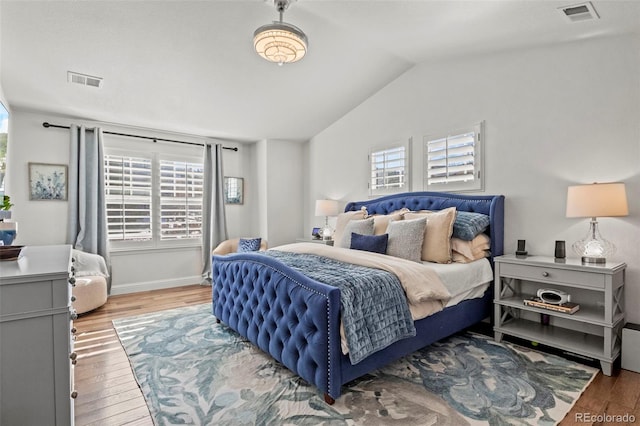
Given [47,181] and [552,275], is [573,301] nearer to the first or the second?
[552,275]

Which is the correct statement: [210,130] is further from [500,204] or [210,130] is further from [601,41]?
[601,41]

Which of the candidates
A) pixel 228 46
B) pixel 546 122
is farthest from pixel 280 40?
pixel 546 122

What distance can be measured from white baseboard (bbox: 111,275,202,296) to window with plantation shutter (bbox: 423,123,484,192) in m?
3.86

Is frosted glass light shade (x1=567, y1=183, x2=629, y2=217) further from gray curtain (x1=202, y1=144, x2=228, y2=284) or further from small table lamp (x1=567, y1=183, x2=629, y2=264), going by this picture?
gray curtain (x1=202, y1=144, x2=228, y2=284)

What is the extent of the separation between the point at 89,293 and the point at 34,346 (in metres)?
3.01

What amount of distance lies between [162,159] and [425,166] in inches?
152

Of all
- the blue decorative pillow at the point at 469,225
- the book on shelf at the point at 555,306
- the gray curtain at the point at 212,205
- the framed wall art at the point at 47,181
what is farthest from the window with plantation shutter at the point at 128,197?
the book on shelf at the point at 555,306

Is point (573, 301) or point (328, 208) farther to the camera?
point (328, 208)

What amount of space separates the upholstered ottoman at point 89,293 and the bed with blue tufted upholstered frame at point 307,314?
159 centimetres

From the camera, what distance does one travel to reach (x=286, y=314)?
231cm

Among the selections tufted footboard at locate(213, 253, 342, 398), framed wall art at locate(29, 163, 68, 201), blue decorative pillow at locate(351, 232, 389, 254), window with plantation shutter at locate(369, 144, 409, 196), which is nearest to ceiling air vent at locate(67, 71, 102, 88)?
framed wall art at locate(29, 163, 68, 201)

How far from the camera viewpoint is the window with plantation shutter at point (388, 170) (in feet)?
13.9

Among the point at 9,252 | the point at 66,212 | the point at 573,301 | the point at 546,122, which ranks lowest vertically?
the point at 573,301

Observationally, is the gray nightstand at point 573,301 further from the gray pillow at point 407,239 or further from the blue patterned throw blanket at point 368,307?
the blue patterned throw blanket at point 368,307
